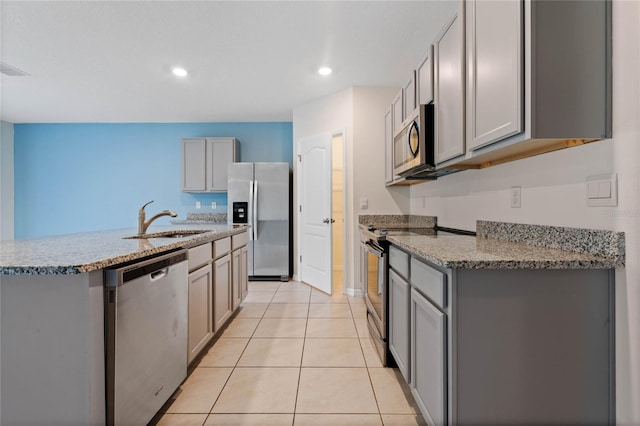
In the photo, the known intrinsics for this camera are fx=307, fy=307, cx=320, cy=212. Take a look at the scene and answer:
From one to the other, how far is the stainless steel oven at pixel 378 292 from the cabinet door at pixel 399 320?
0.06 metres

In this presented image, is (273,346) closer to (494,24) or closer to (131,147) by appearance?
(494,24)

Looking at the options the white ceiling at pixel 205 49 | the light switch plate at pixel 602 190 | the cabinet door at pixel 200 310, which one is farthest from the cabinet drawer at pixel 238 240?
the light switch plate at pixel 602 190

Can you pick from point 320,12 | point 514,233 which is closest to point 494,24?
point 514,233

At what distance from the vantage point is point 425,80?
210cm

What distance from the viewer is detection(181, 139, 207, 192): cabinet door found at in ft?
16.6

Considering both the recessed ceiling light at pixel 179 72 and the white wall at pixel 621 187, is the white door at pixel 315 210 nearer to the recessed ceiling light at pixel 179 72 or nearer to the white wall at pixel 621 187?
the recessed ceiling light at pixel 179 72

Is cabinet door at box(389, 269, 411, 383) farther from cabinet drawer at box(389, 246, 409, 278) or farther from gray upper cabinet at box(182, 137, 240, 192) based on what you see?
gray upper cabinet at box(182, 137, 240, 192)

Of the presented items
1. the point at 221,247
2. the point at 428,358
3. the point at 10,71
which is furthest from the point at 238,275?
the point at 10,71

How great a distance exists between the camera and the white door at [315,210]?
12.9ft

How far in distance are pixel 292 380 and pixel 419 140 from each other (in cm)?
177

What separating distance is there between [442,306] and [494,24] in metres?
1.19

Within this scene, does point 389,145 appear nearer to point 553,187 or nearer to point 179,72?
point 553,187

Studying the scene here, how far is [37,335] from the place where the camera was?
3.56ft

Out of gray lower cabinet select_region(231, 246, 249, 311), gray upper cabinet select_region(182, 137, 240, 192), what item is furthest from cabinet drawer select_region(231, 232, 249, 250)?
gray upper cabinet select_region(182, 137, 240, 192)
